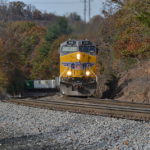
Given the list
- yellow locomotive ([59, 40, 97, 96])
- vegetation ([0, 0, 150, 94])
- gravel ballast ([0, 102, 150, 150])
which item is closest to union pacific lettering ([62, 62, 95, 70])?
yellow locomotive ([59, 40, 97, 96])

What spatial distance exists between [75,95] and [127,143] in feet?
Result: 38.2

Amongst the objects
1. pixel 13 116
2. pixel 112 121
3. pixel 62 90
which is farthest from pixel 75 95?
pixel 112 121

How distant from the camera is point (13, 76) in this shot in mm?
26375

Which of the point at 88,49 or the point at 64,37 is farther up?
the point at 64,37

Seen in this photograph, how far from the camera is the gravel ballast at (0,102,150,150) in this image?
672 centimetres

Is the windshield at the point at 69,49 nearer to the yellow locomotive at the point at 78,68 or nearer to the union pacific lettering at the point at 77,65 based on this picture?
the yellow locomotive at the point at 78,68

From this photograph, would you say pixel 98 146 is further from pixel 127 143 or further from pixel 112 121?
pixel 112 121

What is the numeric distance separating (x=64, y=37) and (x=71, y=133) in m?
34.6

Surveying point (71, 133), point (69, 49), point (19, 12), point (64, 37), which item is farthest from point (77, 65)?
point (19, 12)

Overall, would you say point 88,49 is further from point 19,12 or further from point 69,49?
point 19,12

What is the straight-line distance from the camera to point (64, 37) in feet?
138

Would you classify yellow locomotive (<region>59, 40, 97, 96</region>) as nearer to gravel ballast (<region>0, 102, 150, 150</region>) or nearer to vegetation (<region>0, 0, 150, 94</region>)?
vegetation (<region>0, 0, 150, 94</region>)

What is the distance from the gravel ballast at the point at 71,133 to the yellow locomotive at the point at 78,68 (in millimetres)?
7034

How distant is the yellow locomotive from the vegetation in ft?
8.67
